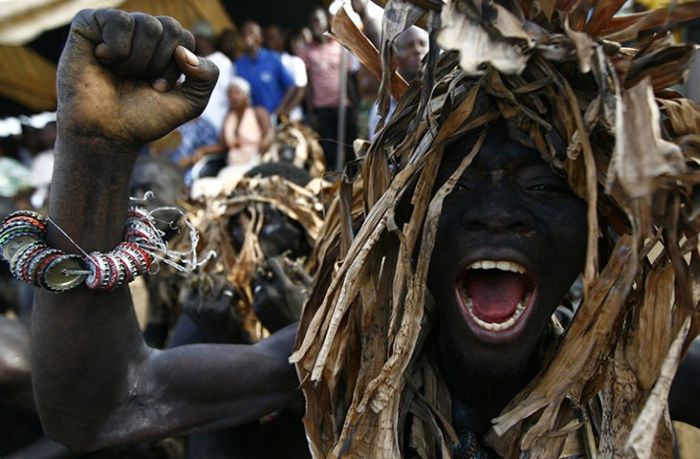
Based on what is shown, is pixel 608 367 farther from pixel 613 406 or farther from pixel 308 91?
pixel 308 91

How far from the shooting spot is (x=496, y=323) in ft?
7.36

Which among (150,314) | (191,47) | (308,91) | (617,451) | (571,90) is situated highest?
(571,90)

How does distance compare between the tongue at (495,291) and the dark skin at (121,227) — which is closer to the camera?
the dark skin at (121,227)

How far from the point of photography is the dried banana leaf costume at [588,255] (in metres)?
1.91

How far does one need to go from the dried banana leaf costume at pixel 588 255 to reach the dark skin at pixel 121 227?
0.24 ft

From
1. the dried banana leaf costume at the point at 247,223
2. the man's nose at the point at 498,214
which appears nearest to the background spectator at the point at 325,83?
the dried banana leaf costume at the point at 247,223

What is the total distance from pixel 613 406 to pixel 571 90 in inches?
28.4

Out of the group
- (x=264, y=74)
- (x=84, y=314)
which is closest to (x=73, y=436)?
(x=84, y=314)

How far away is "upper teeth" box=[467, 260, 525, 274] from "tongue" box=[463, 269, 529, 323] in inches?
3.1

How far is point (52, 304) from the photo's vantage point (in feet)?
7.41

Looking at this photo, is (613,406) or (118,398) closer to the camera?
(613,406)

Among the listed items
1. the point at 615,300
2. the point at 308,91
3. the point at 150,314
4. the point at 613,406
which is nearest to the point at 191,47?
the point at 615,300

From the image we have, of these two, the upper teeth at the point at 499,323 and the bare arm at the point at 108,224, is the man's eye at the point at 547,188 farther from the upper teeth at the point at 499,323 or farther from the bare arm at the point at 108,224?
the bare arm at the point at 108,224

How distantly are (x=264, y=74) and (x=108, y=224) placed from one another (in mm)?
5960
